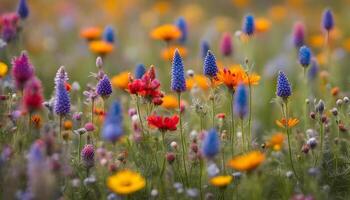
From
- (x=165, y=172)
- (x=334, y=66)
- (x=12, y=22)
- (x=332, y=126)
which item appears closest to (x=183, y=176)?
(x=165, y=172)

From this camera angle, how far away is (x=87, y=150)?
325 cm

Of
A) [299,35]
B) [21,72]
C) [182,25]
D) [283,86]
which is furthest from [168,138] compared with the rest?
[299,35]

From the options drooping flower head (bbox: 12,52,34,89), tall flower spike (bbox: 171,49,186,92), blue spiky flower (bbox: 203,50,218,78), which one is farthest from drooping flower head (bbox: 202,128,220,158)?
drooping flower head (bbox: 12,52,34,89)

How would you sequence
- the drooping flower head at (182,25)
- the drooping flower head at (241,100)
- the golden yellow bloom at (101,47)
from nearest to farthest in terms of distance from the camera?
the drooping flower head at (241,100)
the golden yellow bloom at (101,47)
the drooping flower head at (182,25)

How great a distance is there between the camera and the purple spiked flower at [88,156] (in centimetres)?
326

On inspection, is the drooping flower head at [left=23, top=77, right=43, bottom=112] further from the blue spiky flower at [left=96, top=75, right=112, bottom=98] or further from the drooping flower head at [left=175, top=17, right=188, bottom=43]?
the drooping flower head at [left=175, top=17, right=188, bottom=43]

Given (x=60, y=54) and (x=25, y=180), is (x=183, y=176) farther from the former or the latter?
(x=60, y=54)

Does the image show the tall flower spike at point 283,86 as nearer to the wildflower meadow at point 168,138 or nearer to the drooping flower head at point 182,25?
the wildflower meadow at point 168,138

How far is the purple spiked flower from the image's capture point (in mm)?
3256

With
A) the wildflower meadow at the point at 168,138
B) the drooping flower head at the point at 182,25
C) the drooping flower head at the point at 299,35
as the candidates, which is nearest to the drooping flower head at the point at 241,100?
the wildflower meadow at the point at 168,138

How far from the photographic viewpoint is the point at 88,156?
3271 millimetres

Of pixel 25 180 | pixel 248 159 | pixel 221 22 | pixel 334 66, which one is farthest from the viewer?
pixel 221 22

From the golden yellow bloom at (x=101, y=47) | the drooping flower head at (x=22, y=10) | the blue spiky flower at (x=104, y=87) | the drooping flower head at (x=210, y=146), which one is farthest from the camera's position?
the golden yellow bloom at (x=101, y=47)

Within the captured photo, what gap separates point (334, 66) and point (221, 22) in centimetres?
352
